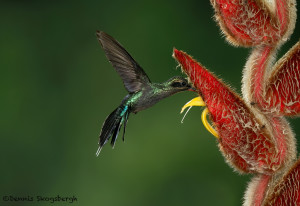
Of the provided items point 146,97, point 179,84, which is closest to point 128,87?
point 146,97

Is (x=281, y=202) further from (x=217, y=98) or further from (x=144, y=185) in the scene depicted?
(x=144, y=185)

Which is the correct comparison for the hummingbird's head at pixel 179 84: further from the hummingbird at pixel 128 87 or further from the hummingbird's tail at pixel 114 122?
the hummingbird's tail at pixel 114 122

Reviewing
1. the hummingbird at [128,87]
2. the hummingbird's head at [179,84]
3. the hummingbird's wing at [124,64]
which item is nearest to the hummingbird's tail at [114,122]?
the hummingbird at [128,87]

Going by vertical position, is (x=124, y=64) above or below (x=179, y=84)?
above

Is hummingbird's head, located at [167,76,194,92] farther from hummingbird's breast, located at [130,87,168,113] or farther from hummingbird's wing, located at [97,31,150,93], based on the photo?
hummingbird's wing, located at [97,31,150,93]

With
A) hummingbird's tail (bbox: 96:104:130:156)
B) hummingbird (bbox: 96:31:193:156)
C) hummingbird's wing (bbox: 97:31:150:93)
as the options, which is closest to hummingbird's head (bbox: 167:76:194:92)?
hummingbird (bbox: 96:31:193:156)

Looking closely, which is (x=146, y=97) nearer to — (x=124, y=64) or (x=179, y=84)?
(x=124, y=64)

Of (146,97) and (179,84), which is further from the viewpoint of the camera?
(146,97)
